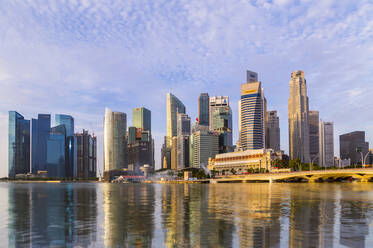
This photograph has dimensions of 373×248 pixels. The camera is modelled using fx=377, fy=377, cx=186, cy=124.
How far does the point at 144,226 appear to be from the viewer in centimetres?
3784

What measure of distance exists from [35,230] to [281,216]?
88.7ft

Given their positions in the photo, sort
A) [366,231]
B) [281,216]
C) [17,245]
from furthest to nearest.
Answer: [281,216], [366,231], [17,245]

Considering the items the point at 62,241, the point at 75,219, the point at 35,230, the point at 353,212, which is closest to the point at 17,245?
the point at 62,241

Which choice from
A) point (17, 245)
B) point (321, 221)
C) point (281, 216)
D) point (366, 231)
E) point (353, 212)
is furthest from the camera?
point (353, 212)

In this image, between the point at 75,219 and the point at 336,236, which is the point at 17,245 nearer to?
the point at 75,219

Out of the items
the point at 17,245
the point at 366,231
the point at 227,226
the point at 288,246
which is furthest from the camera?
the point at 227,226

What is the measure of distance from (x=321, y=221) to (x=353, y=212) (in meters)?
11.1

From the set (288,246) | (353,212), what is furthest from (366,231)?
(353,212)

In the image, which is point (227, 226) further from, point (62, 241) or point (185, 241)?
point (62, 241)

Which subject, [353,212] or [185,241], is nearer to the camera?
[185,241]

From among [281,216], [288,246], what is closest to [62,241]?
[288,246]

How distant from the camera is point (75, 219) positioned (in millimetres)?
45219

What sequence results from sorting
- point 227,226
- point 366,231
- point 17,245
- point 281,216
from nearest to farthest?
point 17,245, point 366,231, point 227,226, point 281,216

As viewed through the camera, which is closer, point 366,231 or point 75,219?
point 366,231
